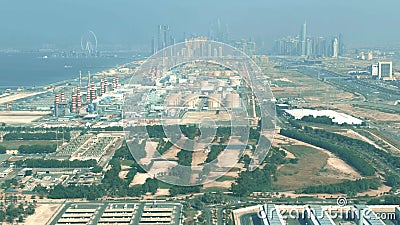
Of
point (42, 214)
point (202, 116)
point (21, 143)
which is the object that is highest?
point (202, 116)

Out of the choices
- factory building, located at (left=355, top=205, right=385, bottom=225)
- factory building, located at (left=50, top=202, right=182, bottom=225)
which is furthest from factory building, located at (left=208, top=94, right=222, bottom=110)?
factory building, located at (left=355, top=205, right=385, bottom=225)

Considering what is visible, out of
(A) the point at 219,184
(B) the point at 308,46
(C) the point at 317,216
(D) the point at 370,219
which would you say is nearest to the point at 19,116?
(A) the point at 219,184

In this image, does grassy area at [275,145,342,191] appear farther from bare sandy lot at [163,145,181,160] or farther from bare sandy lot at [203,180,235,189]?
bare sandy lot at [163,145,181,160]

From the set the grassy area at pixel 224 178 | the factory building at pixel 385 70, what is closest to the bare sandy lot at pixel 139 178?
the grassy area at pixel 224 178

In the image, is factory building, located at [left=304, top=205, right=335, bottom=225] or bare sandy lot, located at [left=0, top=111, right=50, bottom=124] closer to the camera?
factory building, located at [left=304, top=205, right=335, bottom=225]

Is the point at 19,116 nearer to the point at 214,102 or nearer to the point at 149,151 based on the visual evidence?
the point at 214,102
